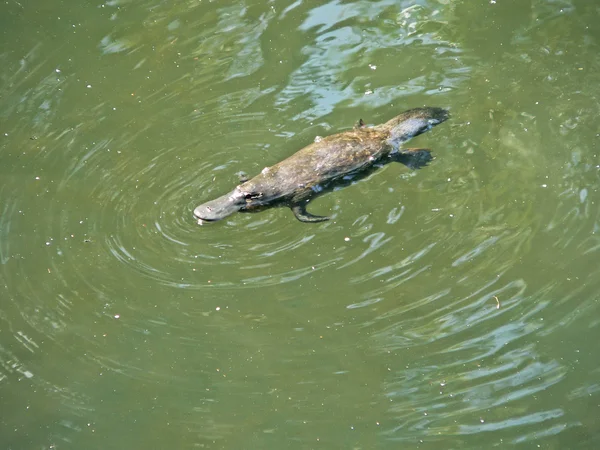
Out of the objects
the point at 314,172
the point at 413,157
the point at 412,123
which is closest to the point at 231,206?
the point at 314,172

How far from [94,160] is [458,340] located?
3.55m

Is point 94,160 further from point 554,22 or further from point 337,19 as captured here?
point 554,22

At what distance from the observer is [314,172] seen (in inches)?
233

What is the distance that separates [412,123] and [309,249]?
5.17ft

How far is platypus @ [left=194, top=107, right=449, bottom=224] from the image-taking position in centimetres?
589

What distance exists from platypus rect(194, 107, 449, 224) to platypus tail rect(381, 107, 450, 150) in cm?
2

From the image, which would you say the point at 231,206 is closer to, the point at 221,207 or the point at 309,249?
the point at 221,207

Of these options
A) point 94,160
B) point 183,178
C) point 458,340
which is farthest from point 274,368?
point 94,160

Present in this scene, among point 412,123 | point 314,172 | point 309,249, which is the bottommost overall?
point 309,249

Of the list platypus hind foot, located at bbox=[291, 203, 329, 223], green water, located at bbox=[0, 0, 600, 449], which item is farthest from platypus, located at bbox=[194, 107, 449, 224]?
green water, located at bbox=[0, 0, 600, 449]

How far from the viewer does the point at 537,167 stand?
241 inches

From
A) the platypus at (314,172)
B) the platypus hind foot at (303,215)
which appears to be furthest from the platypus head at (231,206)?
the platypus hind foot at (303,215)

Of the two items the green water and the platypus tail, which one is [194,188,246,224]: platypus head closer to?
the green water

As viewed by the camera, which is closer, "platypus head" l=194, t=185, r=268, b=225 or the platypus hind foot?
the platypus hind foot
